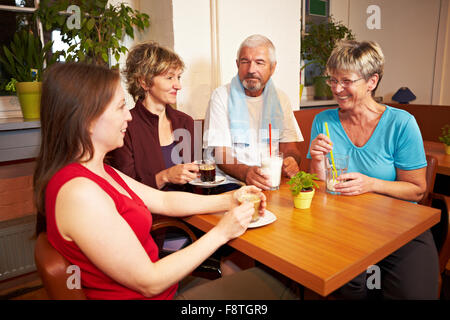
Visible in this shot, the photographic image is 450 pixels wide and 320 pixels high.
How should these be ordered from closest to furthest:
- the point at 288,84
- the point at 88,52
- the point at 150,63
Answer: the point at 150,63
the point at 88,52
the point at 288,84

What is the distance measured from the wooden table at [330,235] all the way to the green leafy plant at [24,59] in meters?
1.60

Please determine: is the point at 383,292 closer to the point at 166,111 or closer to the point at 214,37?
the point at 166,111

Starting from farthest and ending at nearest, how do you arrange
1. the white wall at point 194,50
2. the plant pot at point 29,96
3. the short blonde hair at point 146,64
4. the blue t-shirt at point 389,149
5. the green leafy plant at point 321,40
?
the green leafy plant at point 321,40 < the white wall at point 194,50 < the plant pot at point 29,96 < the short blonde hair at point 146,64 < the blue t-shirt at point 389,149

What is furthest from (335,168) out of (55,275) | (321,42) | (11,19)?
(321,42)

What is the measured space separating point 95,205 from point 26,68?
1.73m

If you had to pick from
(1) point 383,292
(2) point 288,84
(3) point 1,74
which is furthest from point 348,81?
(3) point 1,74

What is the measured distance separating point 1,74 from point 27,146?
25.5 inches

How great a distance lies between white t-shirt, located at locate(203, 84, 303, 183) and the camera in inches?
83.7

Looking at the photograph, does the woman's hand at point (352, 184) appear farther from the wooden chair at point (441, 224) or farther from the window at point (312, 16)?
the window at point (312, 16)

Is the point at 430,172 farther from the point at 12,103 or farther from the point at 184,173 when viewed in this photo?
the point at 12,103

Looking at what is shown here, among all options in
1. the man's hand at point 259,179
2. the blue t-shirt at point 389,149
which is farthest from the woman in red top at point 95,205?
the blue t-shirt at point 389,149

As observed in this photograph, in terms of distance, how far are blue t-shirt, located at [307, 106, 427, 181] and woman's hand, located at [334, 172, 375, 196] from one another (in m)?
0.20

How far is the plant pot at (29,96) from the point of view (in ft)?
6.88

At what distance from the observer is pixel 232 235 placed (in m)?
1.06
